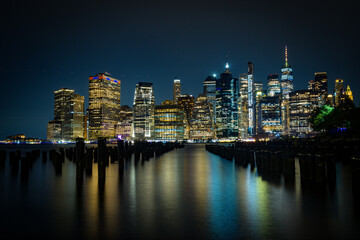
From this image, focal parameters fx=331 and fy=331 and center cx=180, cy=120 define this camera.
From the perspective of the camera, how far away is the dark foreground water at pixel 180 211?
1063 centimetres

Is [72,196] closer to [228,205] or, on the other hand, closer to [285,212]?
[228,205]

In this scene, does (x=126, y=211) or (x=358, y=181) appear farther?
(x=358, y=181)

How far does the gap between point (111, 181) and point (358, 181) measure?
15.6 meters

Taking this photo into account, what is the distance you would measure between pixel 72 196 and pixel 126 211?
208 inches

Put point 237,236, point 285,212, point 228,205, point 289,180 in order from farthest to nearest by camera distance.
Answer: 1. point 289,180
2. point 228,205
3. point 285,212
4. point 237,236

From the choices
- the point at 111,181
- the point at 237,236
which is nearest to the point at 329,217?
the point at 237,236

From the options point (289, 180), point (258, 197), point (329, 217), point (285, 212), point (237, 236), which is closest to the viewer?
point (237, 236)

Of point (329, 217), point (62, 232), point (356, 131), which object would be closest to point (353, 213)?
point (329, 217)

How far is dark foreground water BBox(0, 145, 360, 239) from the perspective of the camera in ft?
34.9

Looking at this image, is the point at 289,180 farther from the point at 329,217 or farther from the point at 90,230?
the point at 90,230

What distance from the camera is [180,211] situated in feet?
45.2

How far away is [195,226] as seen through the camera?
37.1 ft

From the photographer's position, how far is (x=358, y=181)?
15.7 meters

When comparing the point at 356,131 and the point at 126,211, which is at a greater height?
the point at 356,131
